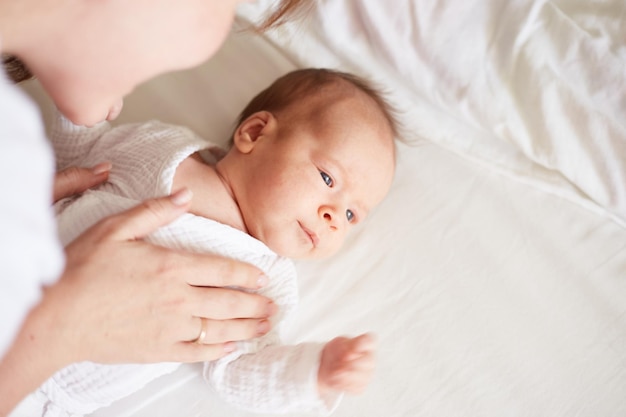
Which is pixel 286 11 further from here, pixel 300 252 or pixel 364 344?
pixel 364 344

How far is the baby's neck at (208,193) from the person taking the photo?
3.36ft

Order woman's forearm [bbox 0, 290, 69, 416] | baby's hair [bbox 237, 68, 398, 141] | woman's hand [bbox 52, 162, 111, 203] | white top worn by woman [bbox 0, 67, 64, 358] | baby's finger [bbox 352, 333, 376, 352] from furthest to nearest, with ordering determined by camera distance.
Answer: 1. baby's hair [bbox 237, 68, 398, 141]
2. woman's hand [bbox 52, 162, 111, 203]
3. baby's finger [bbox 352, 333, 376, 352]
4. woman's forearm [bbox 0, 290, 69, 416]
5. white top worn by woman [bbox 0, 67, 64, 358]

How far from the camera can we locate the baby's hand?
2.86 feet

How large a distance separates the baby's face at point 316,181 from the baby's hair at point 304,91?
69mm

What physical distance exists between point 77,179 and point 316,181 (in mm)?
393

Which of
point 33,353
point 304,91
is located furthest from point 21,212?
point 304,91

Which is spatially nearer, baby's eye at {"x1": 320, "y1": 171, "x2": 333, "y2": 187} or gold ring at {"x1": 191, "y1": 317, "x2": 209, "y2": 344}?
gold ring at {"x1": 191, "y1": 317, "x2": 209, "y2": 344}

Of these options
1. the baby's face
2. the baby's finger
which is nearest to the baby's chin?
the baby's face

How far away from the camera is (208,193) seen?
104cm

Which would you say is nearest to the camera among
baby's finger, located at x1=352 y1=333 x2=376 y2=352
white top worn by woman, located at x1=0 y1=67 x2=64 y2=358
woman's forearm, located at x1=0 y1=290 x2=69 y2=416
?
white top worn by woman, located at x1=0 y1=67 x2=64 y2=358

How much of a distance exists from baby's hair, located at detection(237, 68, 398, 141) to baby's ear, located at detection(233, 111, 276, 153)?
3 cm

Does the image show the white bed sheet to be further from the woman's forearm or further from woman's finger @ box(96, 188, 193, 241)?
woman's finger @ box(96, 188, 193, 241)

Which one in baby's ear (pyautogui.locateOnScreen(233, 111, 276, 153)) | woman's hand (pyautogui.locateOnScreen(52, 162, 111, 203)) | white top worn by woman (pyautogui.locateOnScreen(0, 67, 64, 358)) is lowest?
baby's ear (pyautogui.locateOnScreen(233, 111, 276, 153))

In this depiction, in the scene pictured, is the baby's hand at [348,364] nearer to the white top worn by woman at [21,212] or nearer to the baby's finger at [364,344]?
the baby's finger at [364,344]
